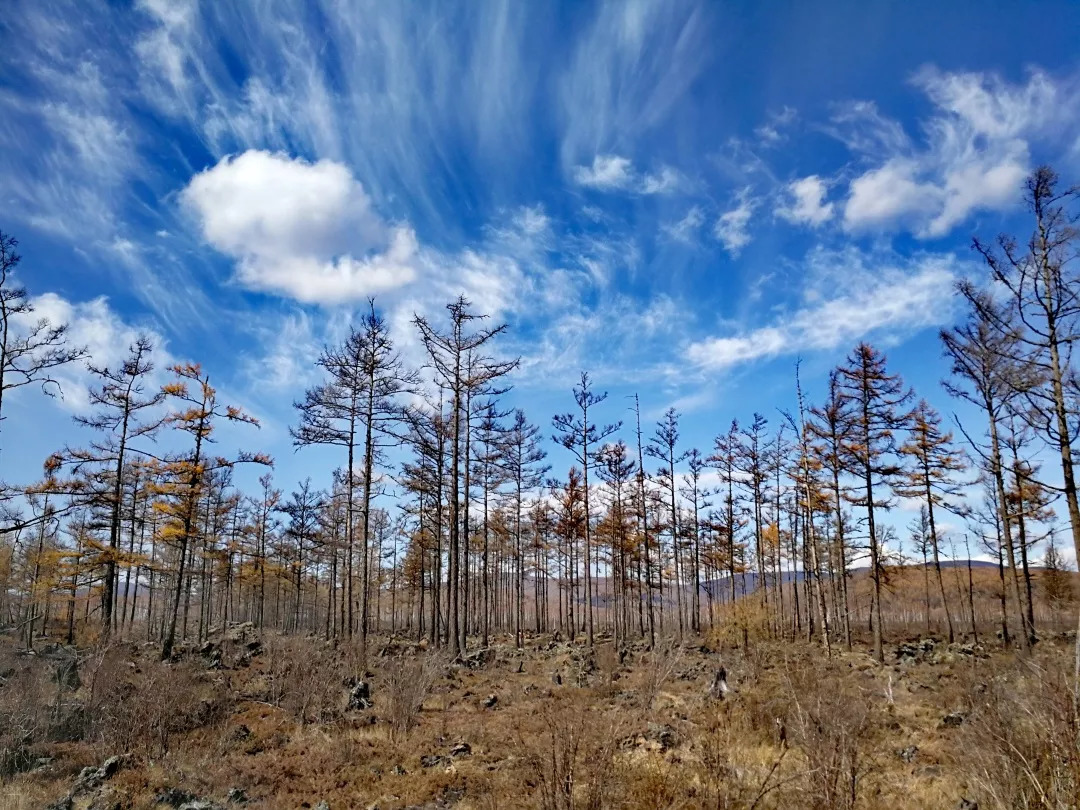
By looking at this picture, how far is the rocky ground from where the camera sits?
5945 millimetres

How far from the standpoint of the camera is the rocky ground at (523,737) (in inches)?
234

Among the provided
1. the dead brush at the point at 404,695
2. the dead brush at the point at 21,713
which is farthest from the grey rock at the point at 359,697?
the dead brush at the point at 21,713

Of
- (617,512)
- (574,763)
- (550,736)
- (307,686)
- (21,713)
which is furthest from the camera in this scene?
(617,512)

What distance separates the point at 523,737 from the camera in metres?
8.62

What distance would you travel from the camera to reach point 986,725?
6.29 meters

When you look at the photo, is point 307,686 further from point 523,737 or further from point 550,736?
point 550,736

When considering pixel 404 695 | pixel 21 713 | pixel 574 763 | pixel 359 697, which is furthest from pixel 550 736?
pixel 21 713

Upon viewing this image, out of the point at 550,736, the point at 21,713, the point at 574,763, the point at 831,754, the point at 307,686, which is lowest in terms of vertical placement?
the point at 307,686

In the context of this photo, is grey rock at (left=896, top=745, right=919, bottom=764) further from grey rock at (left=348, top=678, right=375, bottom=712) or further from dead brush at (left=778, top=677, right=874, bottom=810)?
grey rock at (left=348, top=678, right=375, bottom=712)

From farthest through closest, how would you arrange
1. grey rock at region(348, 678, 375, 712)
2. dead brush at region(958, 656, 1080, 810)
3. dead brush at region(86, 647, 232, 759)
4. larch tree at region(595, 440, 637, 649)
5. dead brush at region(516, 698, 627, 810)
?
larch tree at region(595, 440, 637, 649) < grey rock at region(348, 678, 375, 712) < dead brush at region(86, 647, 232, 759) < dead brush at region(516, 698, 627, 810) < dead brush at region(958, 656, 1080, 810)

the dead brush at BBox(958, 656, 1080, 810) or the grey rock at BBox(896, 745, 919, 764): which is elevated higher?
the dead brush at BBox(958, 656, 1080, 810)

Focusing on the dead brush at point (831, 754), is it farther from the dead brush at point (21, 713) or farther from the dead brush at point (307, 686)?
the dead brush at point (21, 713)

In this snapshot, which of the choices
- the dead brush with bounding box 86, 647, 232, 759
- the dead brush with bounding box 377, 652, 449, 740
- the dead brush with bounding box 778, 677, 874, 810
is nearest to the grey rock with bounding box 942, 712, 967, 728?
the dead brush with bounding box 778, 677, 874, 810

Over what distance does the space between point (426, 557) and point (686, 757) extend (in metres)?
32.0
